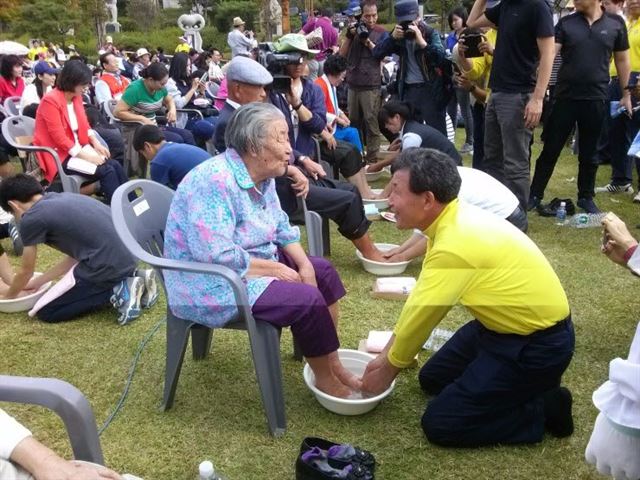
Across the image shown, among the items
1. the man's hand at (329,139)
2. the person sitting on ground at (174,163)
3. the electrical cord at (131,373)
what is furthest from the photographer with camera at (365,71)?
the electrical cord at (131,373)

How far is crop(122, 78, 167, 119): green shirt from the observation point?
19.1 feet

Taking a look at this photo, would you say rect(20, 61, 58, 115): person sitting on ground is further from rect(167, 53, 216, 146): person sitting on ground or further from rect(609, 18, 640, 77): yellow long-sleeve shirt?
rect(609, 18, 640, 77): yellow long-sleeve shirt

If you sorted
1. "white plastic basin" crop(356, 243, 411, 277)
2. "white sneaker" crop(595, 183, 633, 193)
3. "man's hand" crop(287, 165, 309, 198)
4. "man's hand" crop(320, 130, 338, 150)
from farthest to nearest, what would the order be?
1. "white sneaker" crop(595, 183, 633, 193)
2. "man's hand" crop(320, 130, 338, 150)
3. "white plastic basin" crop(356, 243, 411, 277)
4. "man's hand" crop(287, 165, 309, 198)

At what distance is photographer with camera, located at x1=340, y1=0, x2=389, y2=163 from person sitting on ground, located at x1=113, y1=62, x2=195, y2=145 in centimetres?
178

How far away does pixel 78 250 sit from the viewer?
3047 millimetres

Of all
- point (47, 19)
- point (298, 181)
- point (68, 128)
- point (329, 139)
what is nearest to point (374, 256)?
point (298, 181)

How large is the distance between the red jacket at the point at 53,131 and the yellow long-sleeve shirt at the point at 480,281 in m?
3.59

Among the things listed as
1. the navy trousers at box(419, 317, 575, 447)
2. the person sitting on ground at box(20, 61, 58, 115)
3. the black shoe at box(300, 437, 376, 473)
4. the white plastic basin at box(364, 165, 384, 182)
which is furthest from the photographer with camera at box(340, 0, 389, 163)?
the black shoe at box(300, 437, 376, 473)

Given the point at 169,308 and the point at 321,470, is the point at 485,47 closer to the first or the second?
the point at 169,308

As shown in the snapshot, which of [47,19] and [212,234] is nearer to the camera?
[212,234]

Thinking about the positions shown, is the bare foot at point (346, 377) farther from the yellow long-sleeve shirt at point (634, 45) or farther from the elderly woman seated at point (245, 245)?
the yellow long-sleeve shirt at point (634, 45)

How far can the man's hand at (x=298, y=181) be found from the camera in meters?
3.29

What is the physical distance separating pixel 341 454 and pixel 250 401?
2.09 feet

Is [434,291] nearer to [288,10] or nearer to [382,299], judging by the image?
[382,299]
